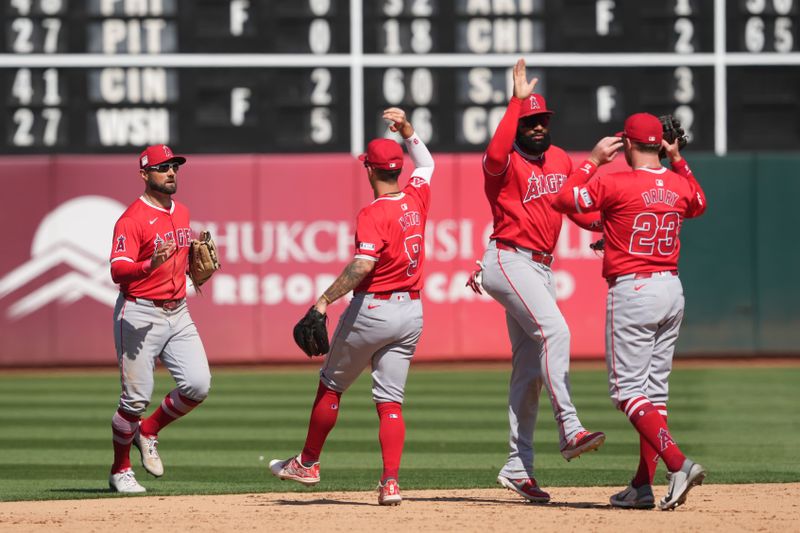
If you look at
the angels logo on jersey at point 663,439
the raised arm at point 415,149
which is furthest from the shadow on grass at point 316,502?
the raised arm at point 415,149

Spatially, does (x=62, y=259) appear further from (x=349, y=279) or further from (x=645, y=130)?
(x=645, y=130)

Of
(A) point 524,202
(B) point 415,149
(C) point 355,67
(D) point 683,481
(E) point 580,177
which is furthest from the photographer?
(C) point 355,67

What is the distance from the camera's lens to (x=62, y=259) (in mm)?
14617

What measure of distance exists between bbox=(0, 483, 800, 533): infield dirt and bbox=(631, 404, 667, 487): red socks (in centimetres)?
15

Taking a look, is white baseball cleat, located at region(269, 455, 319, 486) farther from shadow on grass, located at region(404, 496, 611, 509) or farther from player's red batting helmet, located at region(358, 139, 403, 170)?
player's red batting helmet, located at region(358, 139, 403, 170)

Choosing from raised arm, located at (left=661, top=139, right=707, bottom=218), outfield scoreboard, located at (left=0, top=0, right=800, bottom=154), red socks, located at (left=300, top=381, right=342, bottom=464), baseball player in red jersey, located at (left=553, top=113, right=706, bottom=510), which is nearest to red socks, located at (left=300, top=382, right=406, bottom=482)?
red socks, located at (left=300, top=381, right=342, bottom=464)

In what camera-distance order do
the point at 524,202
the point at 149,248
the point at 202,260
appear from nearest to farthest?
the point at 524,202, the point at 149,248, the point at 202,260

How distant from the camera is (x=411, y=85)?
47.4ft

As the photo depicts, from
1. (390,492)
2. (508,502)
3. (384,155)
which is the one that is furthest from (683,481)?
(384,155)

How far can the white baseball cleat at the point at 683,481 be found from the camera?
579 centimetres

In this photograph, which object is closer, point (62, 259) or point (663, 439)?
point (663, 439)

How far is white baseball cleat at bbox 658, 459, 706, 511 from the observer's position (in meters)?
5.79

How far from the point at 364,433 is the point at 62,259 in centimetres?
598

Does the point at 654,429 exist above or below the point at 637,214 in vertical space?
below
